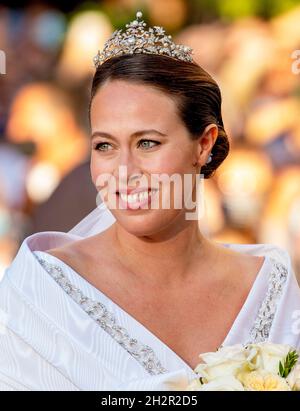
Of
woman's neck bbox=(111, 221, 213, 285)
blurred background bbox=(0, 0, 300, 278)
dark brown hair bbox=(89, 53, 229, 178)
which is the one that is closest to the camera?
dark brown hair bbox=(89, 53, 229, 178)

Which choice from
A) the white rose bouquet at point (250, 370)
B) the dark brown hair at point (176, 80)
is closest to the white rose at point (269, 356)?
the white rose bouquet at point (250, 370)

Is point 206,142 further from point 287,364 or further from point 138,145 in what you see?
point 287,364

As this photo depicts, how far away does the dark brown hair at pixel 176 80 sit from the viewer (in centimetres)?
232

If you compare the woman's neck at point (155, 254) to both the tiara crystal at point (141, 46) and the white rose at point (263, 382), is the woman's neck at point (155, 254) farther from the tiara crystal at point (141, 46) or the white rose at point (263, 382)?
the white rose at point (263, 382)

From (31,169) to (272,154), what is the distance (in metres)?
1.07

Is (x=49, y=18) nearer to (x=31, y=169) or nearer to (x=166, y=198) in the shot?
(x=31, y=169)

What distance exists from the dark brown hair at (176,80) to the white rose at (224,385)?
735 mm

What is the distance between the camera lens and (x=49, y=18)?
14.1ft

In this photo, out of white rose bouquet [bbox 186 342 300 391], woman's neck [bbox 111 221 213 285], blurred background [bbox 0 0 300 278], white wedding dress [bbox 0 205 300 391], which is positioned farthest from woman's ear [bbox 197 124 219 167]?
blurred background [bbox 0 0 300 278]

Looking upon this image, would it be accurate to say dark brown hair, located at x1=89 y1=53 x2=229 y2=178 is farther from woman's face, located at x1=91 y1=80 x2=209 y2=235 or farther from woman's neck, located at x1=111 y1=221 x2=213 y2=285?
woman's neck, located at x1=111 y1=221 x2=213 y2=285

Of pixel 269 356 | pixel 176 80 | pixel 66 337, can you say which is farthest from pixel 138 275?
pixel 269 356

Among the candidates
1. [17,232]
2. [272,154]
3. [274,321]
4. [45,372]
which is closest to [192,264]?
[274,321]

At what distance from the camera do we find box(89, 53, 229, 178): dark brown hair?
2322 mm

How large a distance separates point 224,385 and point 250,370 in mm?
86
